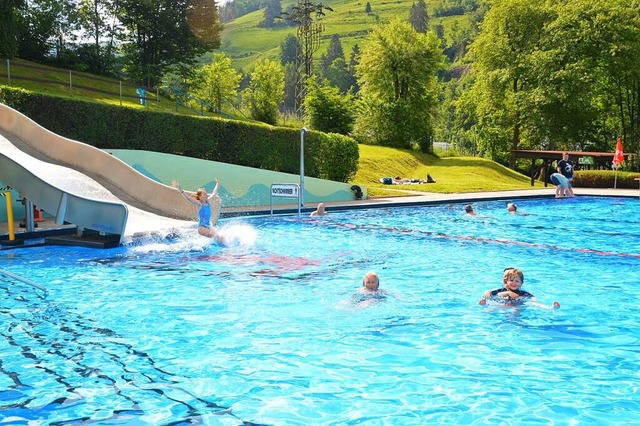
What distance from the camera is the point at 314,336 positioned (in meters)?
7.65

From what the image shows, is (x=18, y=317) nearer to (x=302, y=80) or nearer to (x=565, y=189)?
(x=565, y=189)

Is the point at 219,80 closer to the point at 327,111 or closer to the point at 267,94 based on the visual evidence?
the point at 267,94

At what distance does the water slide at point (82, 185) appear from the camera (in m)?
13.0

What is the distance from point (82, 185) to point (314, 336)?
9478mm

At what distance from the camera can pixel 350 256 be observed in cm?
1293

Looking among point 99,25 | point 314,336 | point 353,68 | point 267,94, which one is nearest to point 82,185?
point 314,336

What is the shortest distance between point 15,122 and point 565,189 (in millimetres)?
20810

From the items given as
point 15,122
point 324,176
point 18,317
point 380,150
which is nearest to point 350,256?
point 18,317

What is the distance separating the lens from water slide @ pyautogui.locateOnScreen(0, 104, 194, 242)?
13016 millimetres

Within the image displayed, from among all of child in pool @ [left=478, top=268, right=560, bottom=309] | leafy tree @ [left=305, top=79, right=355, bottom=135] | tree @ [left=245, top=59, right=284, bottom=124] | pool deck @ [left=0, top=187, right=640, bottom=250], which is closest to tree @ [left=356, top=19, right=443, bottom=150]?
tree @ [left=245, top=59, right=284, bottom=124]

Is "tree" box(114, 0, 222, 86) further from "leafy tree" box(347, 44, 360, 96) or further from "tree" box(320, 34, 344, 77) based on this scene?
"tree" box(320, 34, 344, 77)

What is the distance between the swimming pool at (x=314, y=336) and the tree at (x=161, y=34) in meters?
29.6

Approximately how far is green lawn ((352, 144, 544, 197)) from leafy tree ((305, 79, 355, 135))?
2294 millimetres

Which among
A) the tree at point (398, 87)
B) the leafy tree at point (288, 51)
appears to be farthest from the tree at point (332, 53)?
the tree at point (398, 87)
